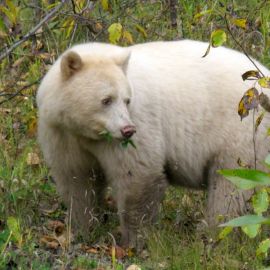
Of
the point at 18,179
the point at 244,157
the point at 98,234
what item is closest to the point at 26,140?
the point at 18,179

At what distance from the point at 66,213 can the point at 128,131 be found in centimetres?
132

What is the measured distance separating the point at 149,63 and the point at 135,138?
65 centimetres

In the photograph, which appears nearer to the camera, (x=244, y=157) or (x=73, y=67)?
(x=73, y=67)

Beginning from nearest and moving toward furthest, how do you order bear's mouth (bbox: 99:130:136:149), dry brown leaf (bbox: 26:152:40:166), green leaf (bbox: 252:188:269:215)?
green leaf (bbox: 252:188:269:215) < bear's mouth (bbox: 99:130:136:149) < dry brown leaf (bbox: 26:152:40:166)

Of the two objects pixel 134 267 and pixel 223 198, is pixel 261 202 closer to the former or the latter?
pixel 134 267

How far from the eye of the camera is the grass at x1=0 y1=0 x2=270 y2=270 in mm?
4730

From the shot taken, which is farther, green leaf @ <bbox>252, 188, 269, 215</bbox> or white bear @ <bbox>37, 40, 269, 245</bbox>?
white bear @ <bbox>37, 40, 269, 245</bbox>

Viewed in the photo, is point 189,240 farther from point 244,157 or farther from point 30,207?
point 30,207

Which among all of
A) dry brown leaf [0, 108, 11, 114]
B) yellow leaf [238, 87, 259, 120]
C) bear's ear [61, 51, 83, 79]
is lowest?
dry brown leaf [0, 108, 11, 114]

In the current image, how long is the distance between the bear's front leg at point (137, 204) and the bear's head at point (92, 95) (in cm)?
46

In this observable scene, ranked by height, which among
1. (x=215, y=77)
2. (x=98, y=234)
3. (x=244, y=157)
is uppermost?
(x=215, y=77)

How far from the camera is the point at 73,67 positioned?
5.17m

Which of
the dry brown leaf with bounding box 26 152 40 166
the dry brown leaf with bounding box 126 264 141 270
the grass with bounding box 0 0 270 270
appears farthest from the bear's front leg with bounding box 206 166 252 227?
the dry brown leaf with bounding box 26 152 40 166

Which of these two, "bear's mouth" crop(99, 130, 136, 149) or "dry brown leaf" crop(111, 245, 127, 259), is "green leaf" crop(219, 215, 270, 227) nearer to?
"bear's mouth" crop(99, 130, 136, 149)
